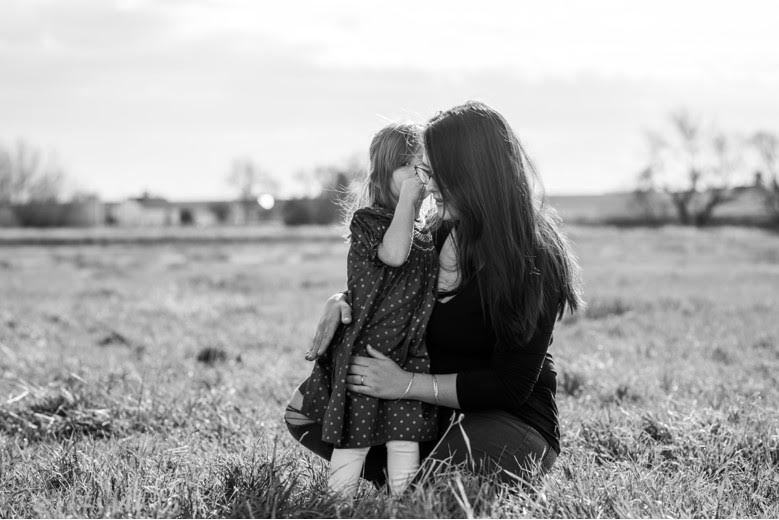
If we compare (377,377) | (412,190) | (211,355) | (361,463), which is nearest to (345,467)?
(361,463)

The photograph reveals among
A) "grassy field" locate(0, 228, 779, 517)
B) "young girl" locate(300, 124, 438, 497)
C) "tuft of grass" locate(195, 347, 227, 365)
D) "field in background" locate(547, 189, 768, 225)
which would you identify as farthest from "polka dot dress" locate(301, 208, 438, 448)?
"field in background" locate(547, 189, 768, 225)

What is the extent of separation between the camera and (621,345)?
25.2 feet

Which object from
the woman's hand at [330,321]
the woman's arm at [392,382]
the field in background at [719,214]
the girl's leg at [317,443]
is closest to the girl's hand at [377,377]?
the woman's arm at [392,382]

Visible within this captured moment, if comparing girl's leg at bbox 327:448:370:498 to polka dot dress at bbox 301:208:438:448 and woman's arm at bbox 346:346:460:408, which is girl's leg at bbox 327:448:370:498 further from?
woman's arm at bbox 346:346:460:408

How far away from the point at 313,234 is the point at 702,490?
121ft

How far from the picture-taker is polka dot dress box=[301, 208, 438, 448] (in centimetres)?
328

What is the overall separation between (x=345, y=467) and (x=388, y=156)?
4.29 ft

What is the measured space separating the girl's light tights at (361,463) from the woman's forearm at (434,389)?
0.63 feet

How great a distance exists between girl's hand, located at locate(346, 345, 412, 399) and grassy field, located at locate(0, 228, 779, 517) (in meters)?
0.39

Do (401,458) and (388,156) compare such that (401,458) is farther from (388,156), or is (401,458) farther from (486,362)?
(388,156)

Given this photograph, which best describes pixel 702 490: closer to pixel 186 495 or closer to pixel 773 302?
pixel 186 495

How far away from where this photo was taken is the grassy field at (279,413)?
3.11m

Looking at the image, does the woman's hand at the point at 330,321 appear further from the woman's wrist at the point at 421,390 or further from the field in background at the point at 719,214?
the field in background at the point at 719,214

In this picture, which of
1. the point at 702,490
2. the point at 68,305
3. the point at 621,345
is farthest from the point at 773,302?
the point at 68,305
